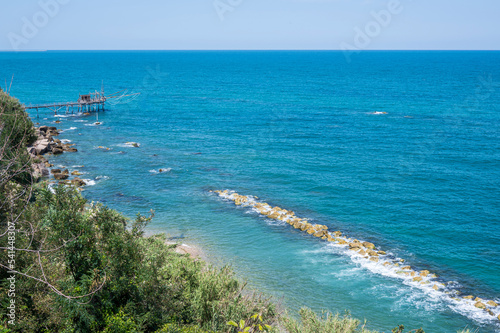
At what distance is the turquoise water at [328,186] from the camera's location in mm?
30844

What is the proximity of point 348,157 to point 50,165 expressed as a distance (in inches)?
1803

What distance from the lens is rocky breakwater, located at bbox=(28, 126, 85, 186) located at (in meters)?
49.7

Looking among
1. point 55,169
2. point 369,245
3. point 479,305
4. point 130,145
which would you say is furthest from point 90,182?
point 479,305

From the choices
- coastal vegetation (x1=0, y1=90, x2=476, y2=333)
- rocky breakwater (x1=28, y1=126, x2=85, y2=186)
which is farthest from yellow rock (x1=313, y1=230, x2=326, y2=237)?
rocky breakwater (x1=28, y1=126, x2=85, y2=186)

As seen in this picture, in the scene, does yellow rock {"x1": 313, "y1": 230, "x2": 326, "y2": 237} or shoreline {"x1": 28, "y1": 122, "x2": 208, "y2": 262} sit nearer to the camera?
shoreline {"x1": 28, "y1": 122, "x2": 208, "y2": 262}

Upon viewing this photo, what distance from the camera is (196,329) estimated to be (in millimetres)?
17531

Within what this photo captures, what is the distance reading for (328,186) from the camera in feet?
166

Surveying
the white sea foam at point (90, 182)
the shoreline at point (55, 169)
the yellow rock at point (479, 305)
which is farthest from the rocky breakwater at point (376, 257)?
the white sea foam at point (90, 182)

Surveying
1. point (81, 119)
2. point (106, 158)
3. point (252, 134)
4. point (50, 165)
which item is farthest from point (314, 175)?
point (81, 119)

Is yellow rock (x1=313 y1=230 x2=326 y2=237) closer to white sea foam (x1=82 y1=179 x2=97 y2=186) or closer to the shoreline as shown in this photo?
the shoreline

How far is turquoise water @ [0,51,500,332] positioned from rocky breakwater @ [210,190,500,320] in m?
0.66

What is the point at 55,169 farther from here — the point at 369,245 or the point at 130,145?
the point at 369,245

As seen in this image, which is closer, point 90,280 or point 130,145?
point 90,280

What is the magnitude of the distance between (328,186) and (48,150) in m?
45.7
